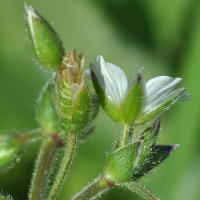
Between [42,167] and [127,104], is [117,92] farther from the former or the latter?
[42,167]

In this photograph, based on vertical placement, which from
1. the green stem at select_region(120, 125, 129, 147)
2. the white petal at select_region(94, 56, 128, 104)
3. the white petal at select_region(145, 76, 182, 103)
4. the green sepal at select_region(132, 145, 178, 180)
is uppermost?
the white petal at select_region(94, 56, 128, 104)

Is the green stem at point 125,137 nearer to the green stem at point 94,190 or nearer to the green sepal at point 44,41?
the green stem at point 94,190

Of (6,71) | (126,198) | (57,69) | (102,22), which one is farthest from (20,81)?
(57,69)

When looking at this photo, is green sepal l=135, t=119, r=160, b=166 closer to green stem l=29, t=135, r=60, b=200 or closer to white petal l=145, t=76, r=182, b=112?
white petal l=145, t=76, r=182, b=112

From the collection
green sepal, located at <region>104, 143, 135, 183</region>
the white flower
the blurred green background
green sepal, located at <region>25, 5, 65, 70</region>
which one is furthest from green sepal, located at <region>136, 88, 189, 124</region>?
the blurred green background

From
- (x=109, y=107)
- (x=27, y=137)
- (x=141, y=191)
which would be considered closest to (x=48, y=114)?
(x=27, y=137)

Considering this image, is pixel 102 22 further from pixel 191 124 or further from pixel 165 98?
pixel 165 98

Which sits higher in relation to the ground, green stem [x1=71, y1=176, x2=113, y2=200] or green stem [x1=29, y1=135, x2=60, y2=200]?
green stem [x1=29, y1=135, x2=60, y2=200]
